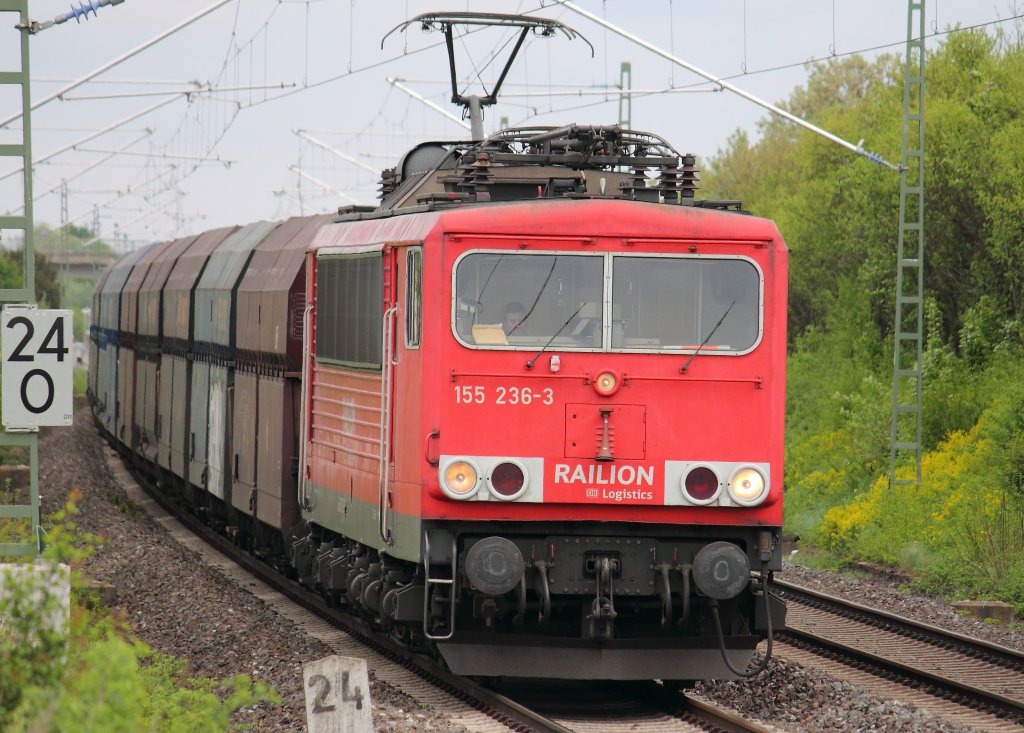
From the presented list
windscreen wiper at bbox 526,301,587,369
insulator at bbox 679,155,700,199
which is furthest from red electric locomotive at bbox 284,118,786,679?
insulator at bbox 679,155,700,199

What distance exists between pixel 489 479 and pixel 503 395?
53cm

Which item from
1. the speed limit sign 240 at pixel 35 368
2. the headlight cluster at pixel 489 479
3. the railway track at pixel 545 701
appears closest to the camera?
the railway track at pixel 545 701

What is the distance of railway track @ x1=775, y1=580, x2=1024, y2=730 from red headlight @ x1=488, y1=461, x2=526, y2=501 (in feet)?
11.2

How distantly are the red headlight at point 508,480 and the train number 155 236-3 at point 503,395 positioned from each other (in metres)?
0.40

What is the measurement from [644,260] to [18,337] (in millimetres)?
4202

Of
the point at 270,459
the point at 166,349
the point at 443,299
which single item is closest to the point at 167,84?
the point at 166,349

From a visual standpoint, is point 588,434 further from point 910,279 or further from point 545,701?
point 910,279

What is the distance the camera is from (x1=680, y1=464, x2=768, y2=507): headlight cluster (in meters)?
9.84

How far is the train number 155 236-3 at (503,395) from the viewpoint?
387 inches

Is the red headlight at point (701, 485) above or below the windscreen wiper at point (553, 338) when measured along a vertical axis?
below

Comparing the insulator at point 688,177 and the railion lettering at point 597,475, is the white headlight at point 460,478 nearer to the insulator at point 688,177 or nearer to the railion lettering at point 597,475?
the railion lettering at point 597,475

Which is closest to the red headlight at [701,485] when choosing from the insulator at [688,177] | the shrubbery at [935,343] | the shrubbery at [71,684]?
the insulator at [688,177]

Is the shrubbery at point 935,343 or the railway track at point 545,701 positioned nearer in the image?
the railway track at point 545,701

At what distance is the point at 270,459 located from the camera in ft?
49.9
